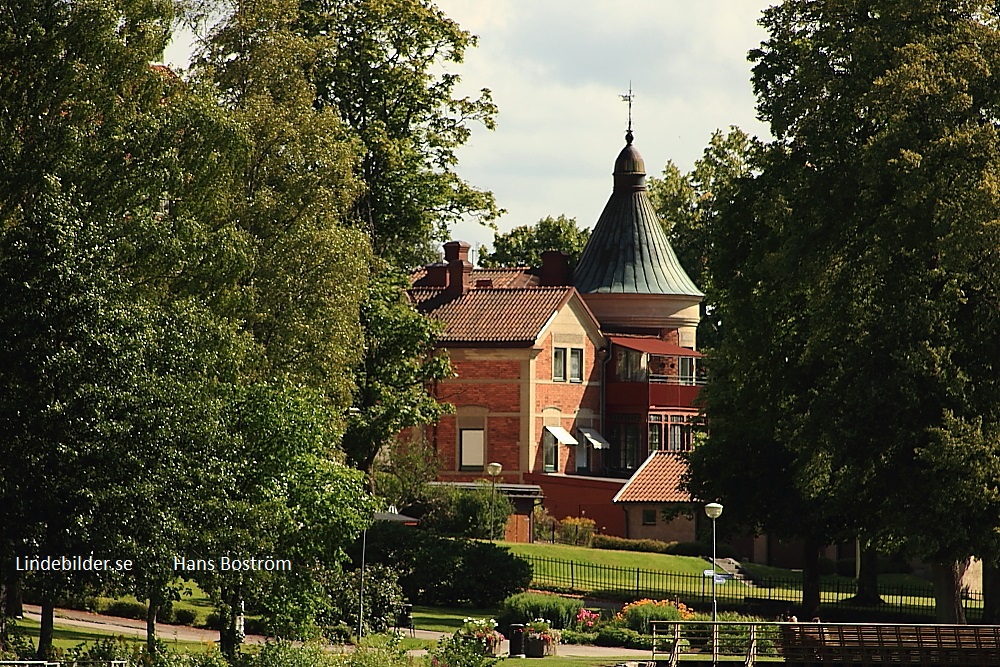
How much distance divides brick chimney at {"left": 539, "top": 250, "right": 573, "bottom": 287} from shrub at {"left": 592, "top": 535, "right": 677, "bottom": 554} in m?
23.0

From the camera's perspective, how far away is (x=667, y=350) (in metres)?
68.2

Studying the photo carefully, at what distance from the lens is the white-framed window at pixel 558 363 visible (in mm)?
65875

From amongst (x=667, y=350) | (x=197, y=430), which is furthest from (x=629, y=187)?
(x=197, y=430)

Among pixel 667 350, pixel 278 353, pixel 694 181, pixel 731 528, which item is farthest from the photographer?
pixel 694 181

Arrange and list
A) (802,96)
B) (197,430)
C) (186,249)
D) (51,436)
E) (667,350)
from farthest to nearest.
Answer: (667,350)
(802,96)
(186,249)
(197,430)
(51,436)

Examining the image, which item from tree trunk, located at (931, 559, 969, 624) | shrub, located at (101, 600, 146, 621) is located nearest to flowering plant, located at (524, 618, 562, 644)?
shrub, located at (101, 600, 146, 621)

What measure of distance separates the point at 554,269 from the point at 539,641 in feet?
155

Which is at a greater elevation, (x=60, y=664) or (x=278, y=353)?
(x=278, y=353)

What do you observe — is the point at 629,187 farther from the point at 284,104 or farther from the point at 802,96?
the point at 284,104

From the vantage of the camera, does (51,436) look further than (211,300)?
No

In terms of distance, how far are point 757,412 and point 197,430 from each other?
1962 cm

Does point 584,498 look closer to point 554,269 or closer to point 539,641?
point 554,269

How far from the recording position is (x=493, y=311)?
65.5 meters

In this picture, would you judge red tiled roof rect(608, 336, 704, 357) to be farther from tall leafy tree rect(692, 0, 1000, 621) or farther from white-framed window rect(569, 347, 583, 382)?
tall leafy tree rect(692, 0, 1000, 621)
